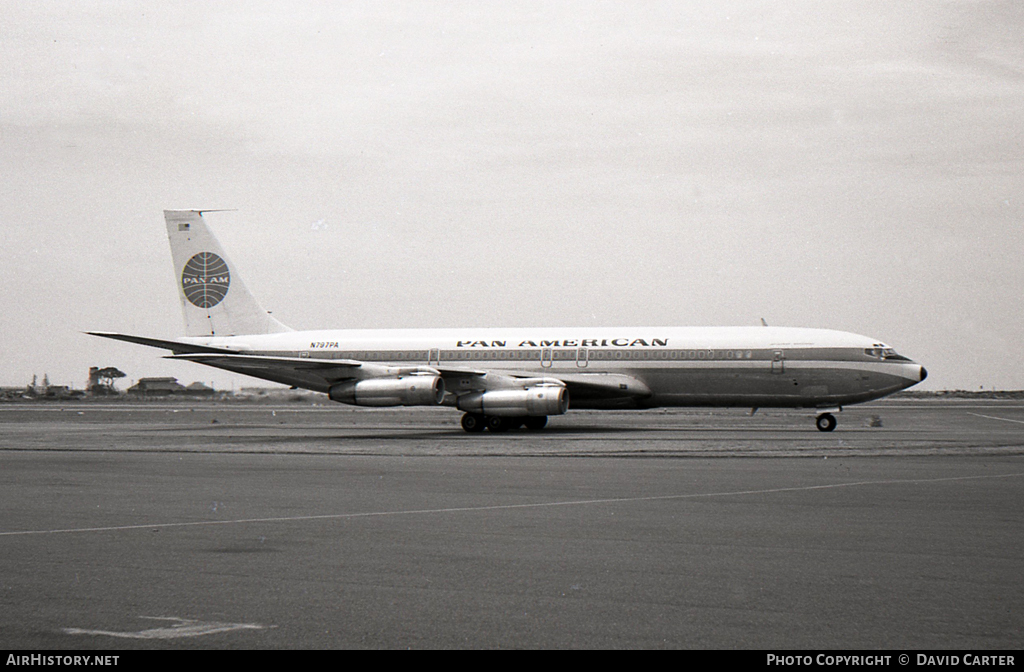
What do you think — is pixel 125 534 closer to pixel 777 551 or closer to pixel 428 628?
pixel 428 628

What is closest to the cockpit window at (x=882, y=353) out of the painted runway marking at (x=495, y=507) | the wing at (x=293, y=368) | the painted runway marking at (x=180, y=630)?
the wing at (x=293, y=368)

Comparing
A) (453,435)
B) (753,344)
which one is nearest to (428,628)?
(453,435)

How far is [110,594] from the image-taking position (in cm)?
805

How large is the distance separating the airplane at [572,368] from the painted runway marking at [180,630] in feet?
92.5

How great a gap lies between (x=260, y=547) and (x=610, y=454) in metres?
14.9

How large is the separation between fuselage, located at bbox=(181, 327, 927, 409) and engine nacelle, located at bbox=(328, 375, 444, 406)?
5.31 ft

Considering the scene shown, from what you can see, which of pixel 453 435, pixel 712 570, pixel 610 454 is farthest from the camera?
pixel 453 435

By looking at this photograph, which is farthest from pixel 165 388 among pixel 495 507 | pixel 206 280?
pixel 495 507

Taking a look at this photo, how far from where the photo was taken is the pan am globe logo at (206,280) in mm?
45812

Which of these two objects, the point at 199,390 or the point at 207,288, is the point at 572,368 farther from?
the point at 199,390

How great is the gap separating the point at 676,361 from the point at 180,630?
1287 inches

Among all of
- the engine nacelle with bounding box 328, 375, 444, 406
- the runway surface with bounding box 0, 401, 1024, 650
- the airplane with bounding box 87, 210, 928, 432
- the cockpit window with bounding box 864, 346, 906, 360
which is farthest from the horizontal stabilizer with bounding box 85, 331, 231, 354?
the cockpit window with bounding box 864, 346, 906, 360

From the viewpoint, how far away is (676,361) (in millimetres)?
38531

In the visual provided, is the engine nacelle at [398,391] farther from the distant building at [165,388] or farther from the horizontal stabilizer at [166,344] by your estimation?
the distant building at [165,388]
